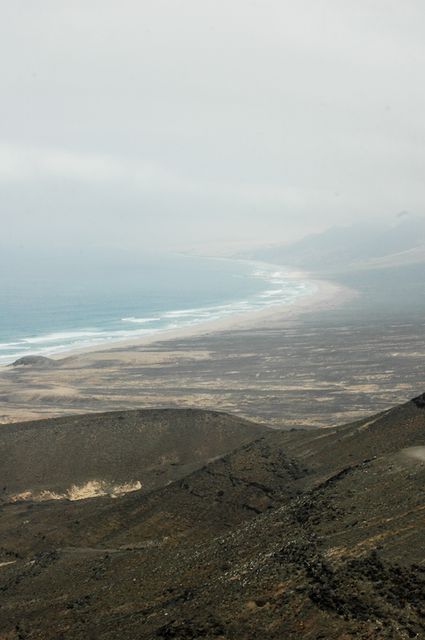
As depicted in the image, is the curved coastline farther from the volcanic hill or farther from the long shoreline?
the volcanic hill

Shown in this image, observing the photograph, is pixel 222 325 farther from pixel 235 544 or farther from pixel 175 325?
pixel 235 544

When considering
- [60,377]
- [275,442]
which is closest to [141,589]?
[275,442]

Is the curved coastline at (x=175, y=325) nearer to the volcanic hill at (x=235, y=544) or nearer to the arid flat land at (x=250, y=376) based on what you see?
the arid flat land at (x=250, y=376)

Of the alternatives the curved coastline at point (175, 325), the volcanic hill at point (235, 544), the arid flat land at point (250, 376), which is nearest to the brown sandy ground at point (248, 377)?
the arid flat land at point (250, 376)

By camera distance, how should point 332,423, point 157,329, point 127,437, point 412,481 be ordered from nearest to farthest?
1. point 412,481
2. point 127,437
3. point 332,423
4. point 157,329

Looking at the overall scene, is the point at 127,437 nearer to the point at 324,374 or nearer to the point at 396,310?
the point at 324,374

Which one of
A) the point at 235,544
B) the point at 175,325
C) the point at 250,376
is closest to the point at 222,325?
the point at 175,325
